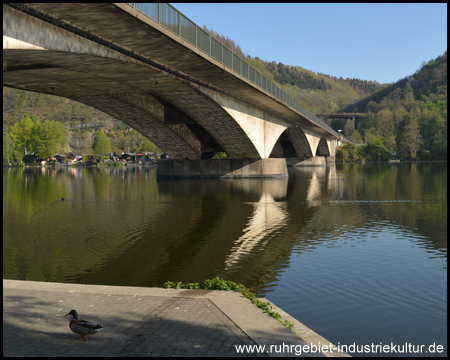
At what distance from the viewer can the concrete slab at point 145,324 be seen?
20.9 feet

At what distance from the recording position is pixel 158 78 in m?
30.6

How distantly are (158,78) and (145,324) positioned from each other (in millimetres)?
25290

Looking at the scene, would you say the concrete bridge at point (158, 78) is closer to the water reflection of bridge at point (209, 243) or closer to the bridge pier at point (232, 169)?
the bridge pier at point (232, 169)

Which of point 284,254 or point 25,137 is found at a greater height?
point 25,137

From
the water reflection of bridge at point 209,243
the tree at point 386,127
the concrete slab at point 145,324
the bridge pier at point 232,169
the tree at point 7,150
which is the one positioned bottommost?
the water reflection of bridge at point 209,243

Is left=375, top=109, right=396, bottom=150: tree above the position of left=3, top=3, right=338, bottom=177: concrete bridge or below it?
above

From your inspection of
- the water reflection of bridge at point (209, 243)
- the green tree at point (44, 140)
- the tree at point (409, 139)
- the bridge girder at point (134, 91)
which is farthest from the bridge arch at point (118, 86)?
the green tree at point (44, 140)

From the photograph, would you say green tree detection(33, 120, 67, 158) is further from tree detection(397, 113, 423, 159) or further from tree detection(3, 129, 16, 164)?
tree detection(397, 113, 423, 159)

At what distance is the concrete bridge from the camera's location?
1778cm

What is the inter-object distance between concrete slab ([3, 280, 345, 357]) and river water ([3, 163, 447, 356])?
159 centimetres

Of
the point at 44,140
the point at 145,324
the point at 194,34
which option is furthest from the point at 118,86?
the point at 44,140

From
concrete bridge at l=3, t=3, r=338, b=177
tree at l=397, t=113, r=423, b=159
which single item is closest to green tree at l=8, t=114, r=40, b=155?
concrete bridge at l=3, t=3, r=338, b=177

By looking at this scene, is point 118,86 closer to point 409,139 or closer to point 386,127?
point 409,139

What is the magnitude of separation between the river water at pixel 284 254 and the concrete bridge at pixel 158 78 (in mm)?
7911
